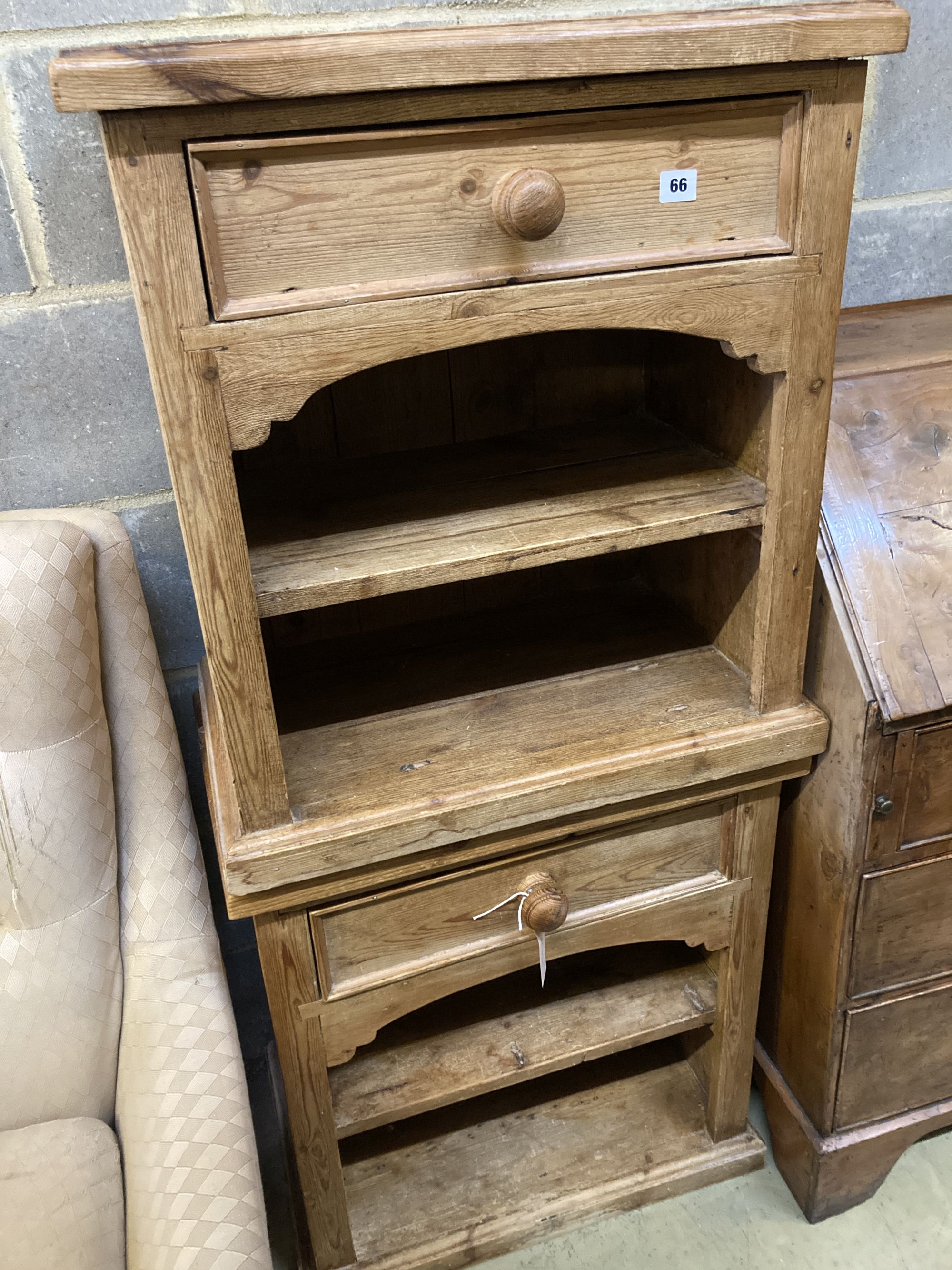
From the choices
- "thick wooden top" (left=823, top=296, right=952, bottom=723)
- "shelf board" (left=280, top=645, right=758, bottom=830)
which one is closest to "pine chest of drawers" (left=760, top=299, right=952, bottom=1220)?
"thick wooden top" (left=823, top=296, right=952, bottom=723)

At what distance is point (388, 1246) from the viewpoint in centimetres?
129

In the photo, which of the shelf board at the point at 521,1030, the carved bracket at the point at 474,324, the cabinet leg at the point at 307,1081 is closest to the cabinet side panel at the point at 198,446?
the carved bracket at the point at 474,324

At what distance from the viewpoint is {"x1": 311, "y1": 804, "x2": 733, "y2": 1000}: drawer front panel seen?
3.45 ft

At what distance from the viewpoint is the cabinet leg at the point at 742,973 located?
1158 mm

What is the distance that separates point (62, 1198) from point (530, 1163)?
67 centimetres

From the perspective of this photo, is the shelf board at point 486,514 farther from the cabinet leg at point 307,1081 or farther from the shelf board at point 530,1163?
the shelf board at point 530,1163

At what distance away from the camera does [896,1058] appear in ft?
4.13

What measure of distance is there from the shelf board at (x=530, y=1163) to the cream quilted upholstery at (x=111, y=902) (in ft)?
1.56

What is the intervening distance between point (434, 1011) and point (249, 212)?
1.05 metres

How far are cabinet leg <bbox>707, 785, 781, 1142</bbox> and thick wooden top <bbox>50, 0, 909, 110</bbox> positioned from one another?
76cm

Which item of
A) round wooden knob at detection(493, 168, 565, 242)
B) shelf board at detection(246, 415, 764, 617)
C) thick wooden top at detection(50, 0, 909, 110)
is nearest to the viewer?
thick wooden top at detection(50, 0, 909, 110)

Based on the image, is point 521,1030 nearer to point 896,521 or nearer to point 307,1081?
point 307,1081

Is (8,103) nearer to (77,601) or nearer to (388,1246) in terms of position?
(77,601)

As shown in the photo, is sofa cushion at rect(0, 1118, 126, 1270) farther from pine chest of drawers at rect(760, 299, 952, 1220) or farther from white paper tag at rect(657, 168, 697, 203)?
white paper tag at rect(657, 168, 697, 203)
